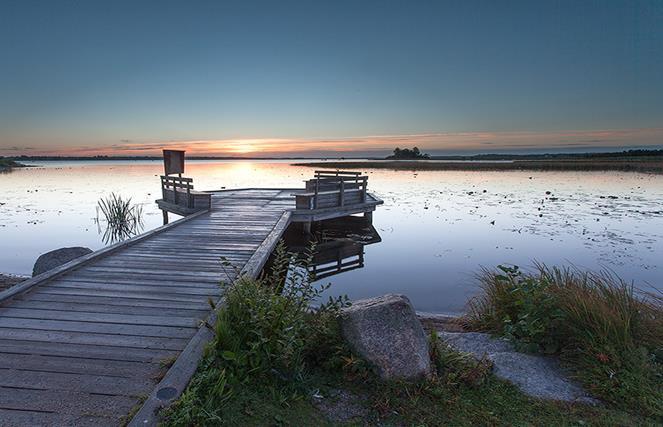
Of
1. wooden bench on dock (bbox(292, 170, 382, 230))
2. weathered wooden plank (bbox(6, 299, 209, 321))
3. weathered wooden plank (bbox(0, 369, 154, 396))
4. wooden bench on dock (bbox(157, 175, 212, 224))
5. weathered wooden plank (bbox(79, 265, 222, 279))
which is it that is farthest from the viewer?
wooden bench on dock (bbox(292, 170, 382, 230))

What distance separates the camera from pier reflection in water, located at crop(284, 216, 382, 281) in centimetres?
1132

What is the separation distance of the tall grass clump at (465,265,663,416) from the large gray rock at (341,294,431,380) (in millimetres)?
1666

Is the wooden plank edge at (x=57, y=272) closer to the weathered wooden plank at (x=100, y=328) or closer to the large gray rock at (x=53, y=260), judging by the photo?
the weathered wooden plank at (x=100, y=328)

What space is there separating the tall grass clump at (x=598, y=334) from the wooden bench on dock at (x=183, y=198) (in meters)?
9.80

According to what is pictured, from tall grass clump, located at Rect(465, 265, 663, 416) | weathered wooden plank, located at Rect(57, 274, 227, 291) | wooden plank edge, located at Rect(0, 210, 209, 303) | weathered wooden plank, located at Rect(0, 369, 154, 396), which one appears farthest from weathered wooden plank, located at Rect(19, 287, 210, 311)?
tall grass clump, located at Rect(465, 265, 663, 416)

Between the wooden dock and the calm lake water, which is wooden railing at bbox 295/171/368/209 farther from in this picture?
the wooden dock

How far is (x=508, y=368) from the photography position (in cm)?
390

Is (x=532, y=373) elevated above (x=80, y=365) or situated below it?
below

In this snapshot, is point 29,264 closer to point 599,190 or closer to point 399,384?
point 399,384

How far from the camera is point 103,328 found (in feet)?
12.4

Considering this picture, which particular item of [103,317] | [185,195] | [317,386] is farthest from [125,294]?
[185,195]

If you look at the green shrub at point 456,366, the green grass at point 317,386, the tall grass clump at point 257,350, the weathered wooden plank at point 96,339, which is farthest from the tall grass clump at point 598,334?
the weathered wooden plank at point 96,339

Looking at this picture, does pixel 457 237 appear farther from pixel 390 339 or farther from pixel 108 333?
pixel 108 333

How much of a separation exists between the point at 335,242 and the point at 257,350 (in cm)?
1074
